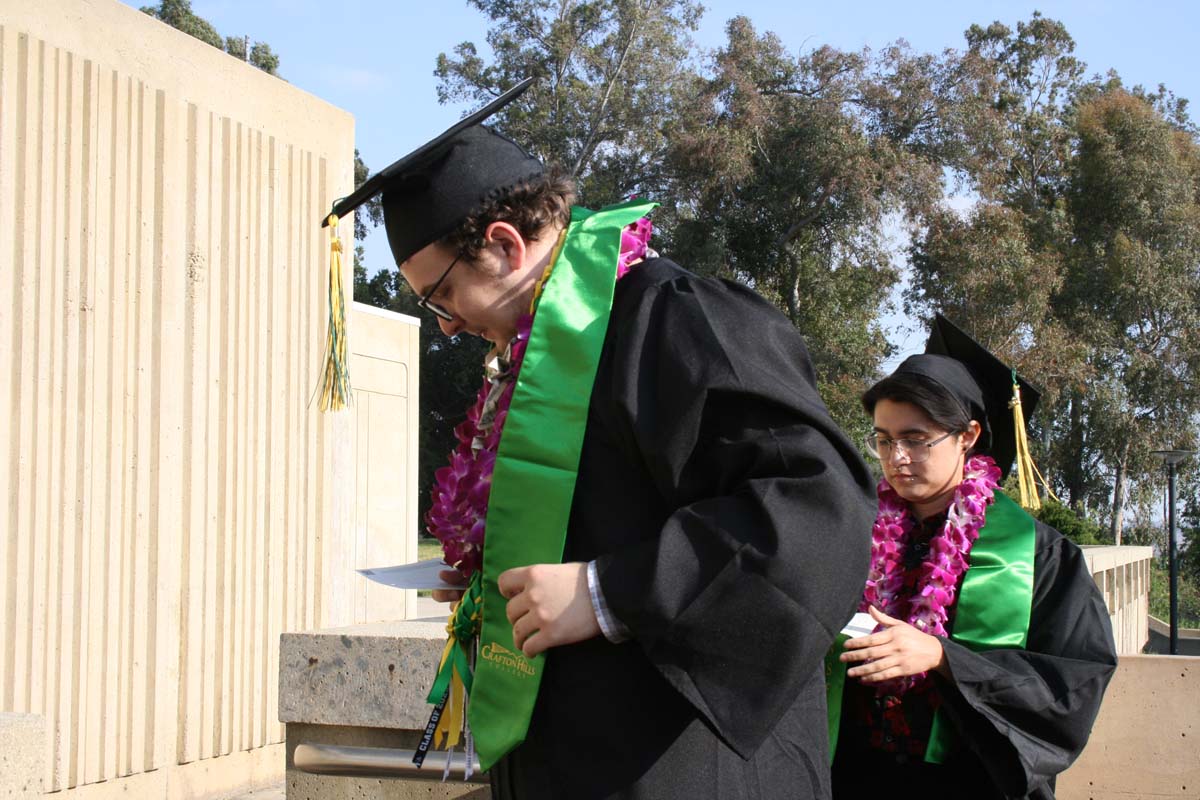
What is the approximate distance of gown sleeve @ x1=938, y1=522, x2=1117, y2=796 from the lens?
2.49 m

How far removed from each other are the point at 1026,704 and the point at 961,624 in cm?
29

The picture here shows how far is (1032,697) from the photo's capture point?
2496 millimetres

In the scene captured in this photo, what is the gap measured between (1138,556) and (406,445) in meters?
11.3

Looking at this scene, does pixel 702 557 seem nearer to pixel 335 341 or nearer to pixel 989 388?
pixel 335 341

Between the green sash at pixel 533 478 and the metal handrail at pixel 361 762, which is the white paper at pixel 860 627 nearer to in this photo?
the green sash at pixel 533 478

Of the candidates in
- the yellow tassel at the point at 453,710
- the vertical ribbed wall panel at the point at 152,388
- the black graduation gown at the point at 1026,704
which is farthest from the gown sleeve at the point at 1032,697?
the vertical ribbed wall panel at the point at 152,388

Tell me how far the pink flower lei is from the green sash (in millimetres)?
1273

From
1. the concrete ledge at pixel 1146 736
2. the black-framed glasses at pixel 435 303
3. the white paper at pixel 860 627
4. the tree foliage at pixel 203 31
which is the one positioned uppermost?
the tree foliage at pixel 203 31

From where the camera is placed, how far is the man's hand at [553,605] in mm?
1538

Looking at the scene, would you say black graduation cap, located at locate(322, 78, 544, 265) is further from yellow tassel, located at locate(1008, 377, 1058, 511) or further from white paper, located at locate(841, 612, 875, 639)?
yellow tassel, located at locate(1008, 377, 1058, 511)

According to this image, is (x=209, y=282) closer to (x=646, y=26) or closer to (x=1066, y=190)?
(x=646, y=26)

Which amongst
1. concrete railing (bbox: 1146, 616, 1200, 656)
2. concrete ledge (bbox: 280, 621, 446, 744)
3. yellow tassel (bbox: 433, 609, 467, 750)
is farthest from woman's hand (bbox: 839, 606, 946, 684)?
concrete railing (bbox: 1146, 616, 1200, 656)

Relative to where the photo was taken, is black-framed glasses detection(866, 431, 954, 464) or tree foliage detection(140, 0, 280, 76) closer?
black-framed glasses detection(866, 431, 954, 464)

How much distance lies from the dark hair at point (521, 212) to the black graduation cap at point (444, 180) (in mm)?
12
